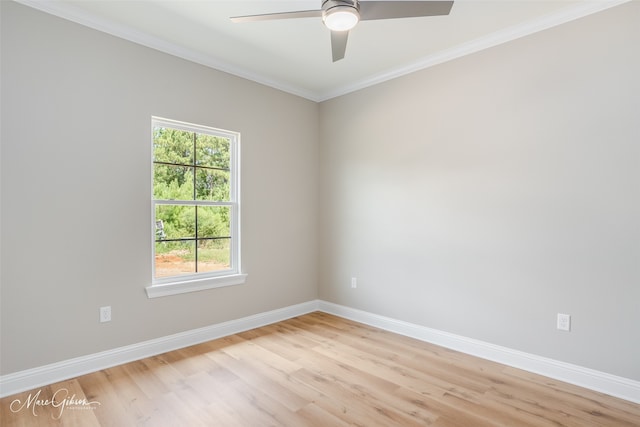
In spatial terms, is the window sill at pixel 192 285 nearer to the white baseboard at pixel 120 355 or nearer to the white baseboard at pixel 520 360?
the white baseboard at pixel 120 355

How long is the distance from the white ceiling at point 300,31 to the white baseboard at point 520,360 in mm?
2570

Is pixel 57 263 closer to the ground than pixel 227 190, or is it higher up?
closer to the ground

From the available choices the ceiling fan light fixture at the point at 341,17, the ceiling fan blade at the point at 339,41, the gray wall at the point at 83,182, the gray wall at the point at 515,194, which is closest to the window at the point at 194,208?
the gray wall at the point at 83,182

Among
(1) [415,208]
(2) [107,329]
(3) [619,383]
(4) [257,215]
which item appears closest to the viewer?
(3) [619,383]

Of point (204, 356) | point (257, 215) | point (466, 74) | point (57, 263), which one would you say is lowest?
point (204, 356)

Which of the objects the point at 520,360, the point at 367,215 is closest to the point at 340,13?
the point at 367,215

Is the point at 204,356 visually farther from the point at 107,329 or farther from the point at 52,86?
the point at 52,86

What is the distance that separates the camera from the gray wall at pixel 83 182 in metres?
2.24

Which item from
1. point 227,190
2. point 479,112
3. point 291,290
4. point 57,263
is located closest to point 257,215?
point 227,190

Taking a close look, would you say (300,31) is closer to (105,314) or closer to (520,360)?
(105,314)

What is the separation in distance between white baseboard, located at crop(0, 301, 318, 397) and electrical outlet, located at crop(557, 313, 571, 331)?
2671mm

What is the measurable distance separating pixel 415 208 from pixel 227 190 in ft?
6.40

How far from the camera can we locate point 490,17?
251cm

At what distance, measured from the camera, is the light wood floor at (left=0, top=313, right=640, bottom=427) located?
1975mm
